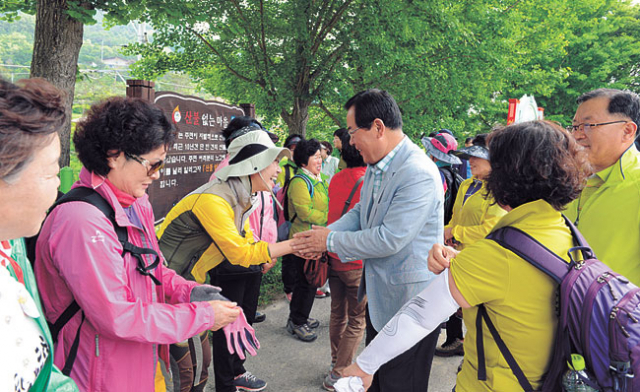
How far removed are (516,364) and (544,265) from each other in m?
0.39

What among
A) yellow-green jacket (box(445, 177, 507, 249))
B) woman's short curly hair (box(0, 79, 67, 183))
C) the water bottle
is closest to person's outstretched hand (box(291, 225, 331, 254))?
yellow-green jacket (box(445, 177, 507, 249))

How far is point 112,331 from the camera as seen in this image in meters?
1.55

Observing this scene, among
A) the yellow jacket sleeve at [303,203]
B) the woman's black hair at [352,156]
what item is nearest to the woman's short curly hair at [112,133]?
the woman's black hair at [352,156]

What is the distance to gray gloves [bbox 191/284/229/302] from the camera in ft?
6.53

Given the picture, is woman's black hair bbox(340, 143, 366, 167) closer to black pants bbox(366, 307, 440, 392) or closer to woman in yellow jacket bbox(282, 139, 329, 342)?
woman in yellow jacket bbox(282, 139, 329, 342)

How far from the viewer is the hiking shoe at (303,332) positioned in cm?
459

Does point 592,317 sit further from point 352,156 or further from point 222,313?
point 352,156

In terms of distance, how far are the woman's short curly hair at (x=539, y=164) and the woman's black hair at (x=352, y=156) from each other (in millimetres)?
2250

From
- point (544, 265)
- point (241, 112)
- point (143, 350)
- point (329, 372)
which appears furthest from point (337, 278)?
point (241, 112)

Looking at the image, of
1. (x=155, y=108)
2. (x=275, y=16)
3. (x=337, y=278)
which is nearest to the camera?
(x=155, y=108)

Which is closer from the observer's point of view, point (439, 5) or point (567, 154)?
point (567, 154)

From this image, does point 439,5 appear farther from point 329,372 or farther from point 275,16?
point 329,372

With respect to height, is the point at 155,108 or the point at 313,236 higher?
the point at 155,108

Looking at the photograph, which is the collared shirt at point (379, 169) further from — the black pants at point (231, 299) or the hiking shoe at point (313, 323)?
the hiking shoe at point (313, 323)
